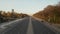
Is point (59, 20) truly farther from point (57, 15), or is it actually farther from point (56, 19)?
point (57, 15)

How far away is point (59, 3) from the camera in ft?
253

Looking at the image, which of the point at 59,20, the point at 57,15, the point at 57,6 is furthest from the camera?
the point at 57,6

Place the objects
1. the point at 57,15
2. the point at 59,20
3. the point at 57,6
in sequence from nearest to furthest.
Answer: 1. the point at 59,20
2. the point at 57,15
3. the point at 57,6

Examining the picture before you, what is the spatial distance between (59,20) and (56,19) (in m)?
0.90

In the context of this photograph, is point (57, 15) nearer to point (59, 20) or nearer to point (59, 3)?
point (59, 20)

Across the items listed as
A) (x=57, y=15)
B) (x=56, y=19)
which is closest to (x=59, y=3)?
(x=57, y=15)

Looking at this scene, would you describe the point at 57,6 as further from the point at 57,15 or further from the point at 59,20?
the point at 59,20

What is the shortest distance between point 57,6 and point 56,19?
2173 cm

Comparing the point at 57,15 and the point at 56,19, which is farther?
the point at 57,15

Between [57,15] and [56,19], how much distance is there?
515 cm

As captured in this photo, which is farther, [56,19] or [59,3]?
[59,3]

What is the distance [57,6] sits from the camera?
75875mm

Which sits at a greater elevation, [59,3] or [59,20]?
[59,3]

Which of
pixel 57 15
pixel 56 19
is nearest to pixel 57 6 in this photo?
pixel 57 15
